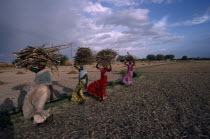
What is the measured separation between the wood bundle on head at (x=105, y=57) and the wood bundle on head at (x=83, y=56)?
405 mm

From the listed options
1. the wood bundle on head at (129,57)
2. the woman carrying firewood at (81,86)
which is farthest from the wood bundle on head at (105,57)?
the wood bundle on head at (129,57)

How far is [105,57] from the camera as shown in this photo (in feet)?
26.5

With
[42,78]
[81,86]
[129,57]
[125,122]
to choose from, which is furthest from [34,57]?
[129,57]

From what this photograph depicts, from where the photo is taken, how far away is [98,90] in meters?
7.16

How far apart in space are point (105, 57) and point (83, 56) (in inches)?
46.1

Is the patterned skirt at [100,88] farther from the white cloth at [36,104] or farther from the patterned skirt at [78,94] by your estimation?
the white cloth at [36,104]

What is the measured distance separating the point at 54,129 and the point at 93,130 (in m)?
1.08

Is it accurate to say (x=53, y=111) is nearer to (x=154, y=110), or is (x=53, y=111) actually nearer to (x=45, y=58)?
(x=45, y=58)

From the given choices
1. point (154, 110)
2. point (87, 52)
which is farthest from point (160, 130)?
point (87, 52)

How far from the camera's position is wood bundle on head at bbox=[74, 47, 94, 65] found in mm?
7387

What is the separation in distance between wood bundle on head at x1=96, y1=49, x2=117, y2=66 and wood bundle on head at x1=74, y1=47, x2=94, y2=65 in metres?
0.41

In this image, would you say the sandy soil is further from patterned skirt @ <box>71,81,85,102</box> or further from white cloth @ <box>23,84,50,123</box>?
patterned skirt @ <box>71,81,85,102</box>

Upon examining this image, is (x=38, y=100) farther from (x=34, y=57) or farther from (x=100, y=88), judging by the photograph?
(x=100, y=88)

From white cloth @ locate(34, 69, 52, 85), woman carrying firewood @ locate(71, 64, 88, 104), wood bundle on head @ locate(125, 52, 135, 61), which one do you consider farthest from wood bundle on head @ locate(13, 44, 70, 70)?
wood bundle on head @ locate(125, 52, 135, 61)
